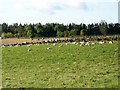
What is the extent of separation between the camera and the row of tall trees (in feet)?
418

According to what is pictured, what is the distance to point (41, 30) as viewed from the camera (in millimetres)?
129125

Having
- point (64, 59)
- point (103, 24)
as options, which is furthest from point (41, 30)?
point (64, 59)

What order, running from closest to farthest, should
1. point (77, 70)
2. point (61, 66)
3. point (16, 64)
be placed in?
point (77, 70) < point (61, 66) < point (16, 64)

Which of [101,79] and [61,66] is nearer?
[101,79]

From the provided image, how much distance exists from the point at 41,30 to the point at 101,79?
11413 cm

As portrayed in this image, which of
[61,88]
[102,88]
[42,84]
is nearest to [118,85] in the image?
[102,88]

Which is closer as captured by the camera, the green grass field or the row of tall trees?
the green grass field

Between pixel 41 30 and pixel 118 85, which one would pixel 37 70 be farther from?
pixel 41 30

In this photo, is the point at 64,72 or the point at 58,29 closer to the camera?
the point at 64,72

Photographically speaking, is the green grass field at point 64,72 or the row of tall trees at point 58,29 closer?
the green grass field at point 64,72

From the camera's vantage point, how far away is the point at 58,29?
5295 inches

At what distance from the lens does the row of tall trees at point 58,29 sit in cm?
12750

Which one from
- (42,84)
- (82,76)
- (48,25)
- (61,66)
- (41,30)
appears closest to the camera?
(42,84)

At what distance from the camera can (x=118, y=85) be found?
13961mm
